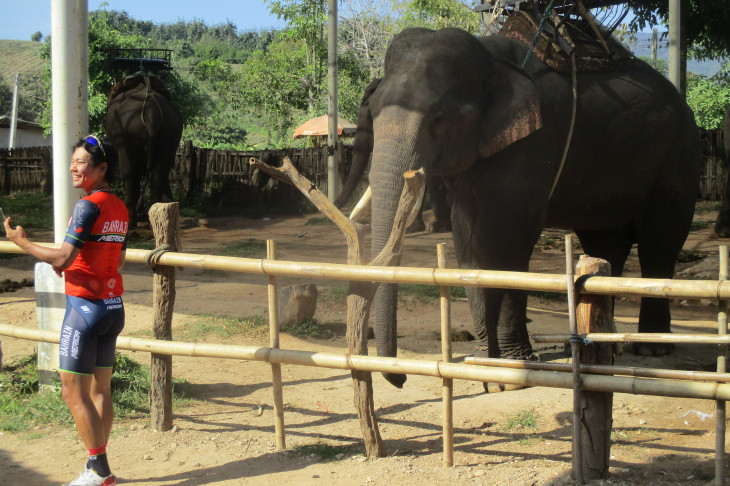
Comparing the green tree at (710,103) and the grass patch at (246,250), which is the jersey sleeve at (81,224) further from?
the green tree at (710,103)

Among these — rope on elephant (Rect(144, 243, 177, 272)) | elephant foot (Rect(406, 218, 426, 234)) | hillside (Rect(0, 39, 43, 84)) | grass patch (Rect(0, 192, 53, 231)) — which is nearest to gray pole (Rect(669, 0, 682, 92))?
elephant foot (Rect(406, 218, 426, 234))

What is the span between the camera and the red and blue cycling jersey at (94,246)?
372 cm

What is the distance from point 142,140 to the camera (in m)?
14.0

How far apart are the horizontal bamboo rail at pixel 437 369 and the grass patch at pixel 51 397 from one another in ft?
1.53

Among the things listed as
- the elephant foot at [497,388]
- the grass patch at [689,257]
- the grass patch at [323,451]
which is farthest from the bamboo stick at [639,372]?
the grass patch at [689,257]

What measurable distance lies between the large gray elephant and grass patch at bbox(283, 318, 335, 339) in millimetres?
1642

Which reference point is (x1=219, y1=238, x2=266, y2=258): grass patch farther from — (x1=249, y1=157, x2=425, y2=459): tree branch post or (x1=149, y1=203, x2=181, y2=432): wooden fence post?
(x1=249, y1=157, x2=425, y2=459): tree branch post

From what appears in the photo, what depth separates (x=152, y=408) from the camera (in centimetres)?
489

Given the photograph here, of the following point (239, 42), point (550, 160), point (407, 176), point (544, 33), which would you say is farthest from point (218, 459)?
point (239, 42)

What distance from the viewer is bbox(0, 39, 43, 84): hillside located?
6175cm

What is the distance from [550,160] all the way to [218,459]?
10.3 feet

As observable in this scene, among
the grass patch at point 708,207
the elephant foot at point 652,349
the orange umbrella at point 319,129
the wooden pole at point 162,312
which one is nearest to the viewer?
the wooden pole at point 162,312

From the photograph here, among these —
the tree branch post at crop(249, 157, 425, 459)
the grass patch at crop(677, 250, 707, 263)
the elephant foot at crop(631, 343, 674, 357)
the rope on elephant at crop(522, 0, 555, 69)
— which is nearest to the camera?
the tree branch post at crop(249, 157, 425, 459)

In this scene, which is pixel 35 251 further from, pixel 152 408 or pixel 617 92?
pixel 617 92
